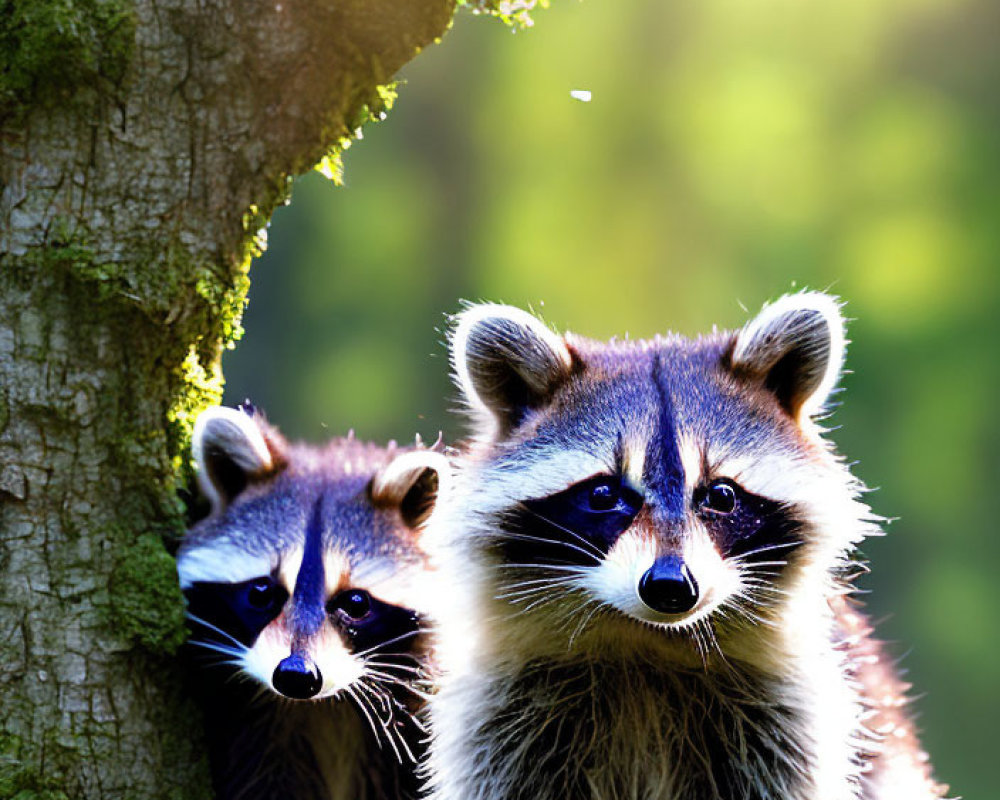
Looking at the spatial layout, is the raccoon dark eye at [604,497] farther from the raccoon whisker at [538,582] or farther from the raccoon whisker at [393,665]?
the raccoon whisker at [393,665]

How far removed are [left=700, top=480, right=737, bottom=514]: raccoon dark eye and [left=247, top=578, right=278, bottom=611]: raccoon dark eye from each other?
1.27 metres

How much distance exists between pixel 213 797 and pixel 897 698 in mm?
2110

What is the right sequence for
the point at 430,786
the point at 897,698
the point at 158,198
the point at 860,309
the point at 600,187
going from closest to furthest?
1. the point at 158,198
2. the point at 430,786
3. the point at 897,698
4. the point at 860,309
5. the point at 600,187

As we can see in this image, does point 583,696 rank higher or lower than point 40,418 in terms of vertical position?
lower

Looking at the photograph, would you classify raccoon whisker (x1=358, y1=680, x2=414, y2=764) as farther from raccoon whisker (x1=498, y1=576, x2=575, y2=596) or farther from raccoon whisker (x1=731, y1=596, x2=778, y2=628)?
raccoon whisker (x1=731, y1=596, x2=778, y2=628)

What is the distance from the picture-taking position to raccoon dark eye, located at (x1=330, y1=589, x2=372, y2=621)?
3.44 meters

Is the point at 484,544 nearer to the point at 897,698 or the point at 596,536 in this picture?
the point at 596,536

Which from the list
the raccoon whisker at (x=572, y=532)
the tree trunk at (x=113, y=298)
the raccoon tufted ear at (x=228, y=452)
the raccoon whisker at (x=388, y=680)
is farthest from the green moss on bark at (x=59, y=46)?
the raccoon whisker at (x=388, y=680)

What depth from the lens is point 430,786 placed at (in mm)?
3295

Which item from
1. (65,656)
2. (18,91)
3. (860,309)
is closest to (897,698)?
(65,656)

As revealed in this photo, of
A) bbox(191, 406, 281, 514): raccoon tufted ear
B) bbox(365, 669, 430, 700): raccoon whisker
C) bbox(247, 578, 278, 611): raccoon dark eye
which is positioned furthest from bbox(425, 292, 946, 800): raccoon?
bbox(191, 406, 281, 514): raccoon tufted ear

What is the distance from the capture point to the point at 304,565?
3.45 m

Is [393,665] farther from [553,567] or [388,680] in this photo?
[553,567]

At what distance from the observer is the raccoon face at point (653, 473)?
273cm
